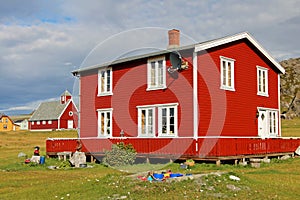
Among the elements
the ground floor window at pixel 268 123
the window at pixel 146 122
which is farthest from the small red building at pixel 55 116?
the window at pixel 146 122

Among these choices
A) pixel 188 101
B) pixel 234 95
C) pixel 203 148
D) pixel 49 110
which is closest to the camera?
pixel 203 148

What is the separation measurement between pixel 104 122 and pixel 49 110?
63.4 m

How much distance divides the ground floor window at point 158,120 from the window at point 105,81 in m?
3.68

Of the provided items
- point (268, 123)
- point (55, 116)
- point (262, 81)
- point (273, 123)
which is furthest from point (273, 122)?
point (55, 116)

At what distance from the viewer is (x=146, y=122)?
25.6 meters

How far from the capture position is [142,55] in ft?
85.1

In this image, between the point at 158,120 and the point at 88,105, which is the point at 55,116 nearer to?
the point at 88,105

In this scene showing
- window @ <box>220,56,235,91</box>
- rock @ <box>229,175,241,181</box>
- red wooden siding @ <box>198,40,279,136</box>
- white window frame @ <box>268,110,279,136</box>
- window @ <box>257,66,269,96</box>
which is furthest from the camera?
white window frame @ <box>268,110,279,136</box>

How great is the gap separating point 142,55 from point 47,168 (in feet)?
29.2

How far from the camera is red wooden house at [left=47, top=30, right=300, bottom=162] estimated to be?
75.5 ft

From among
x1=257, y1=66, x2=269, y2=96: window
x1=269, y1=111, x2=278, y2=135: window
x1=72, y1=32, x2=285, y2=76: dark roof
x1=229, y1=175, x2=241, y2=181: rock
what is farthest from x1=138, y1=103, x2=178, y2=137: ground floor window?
x1=229, y1=175, x2=241, y2=181: rock

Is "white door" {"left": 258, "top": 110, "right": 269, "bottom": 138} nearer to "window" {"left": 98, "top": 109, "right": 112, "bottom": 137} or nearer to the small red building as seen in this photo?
"window" {"left": 98, "top": 109, "right": 112, "bottom": 137}

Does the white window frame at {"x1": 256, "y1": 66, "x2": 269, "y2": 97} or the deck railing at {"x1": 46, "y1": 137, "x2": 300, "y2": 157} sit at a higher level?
the white window frame at {"x1": 256, "y1": 66, "x2": 269, "y2": 97}

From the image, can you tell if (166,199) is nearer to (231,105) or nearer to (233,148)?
(233,148)
